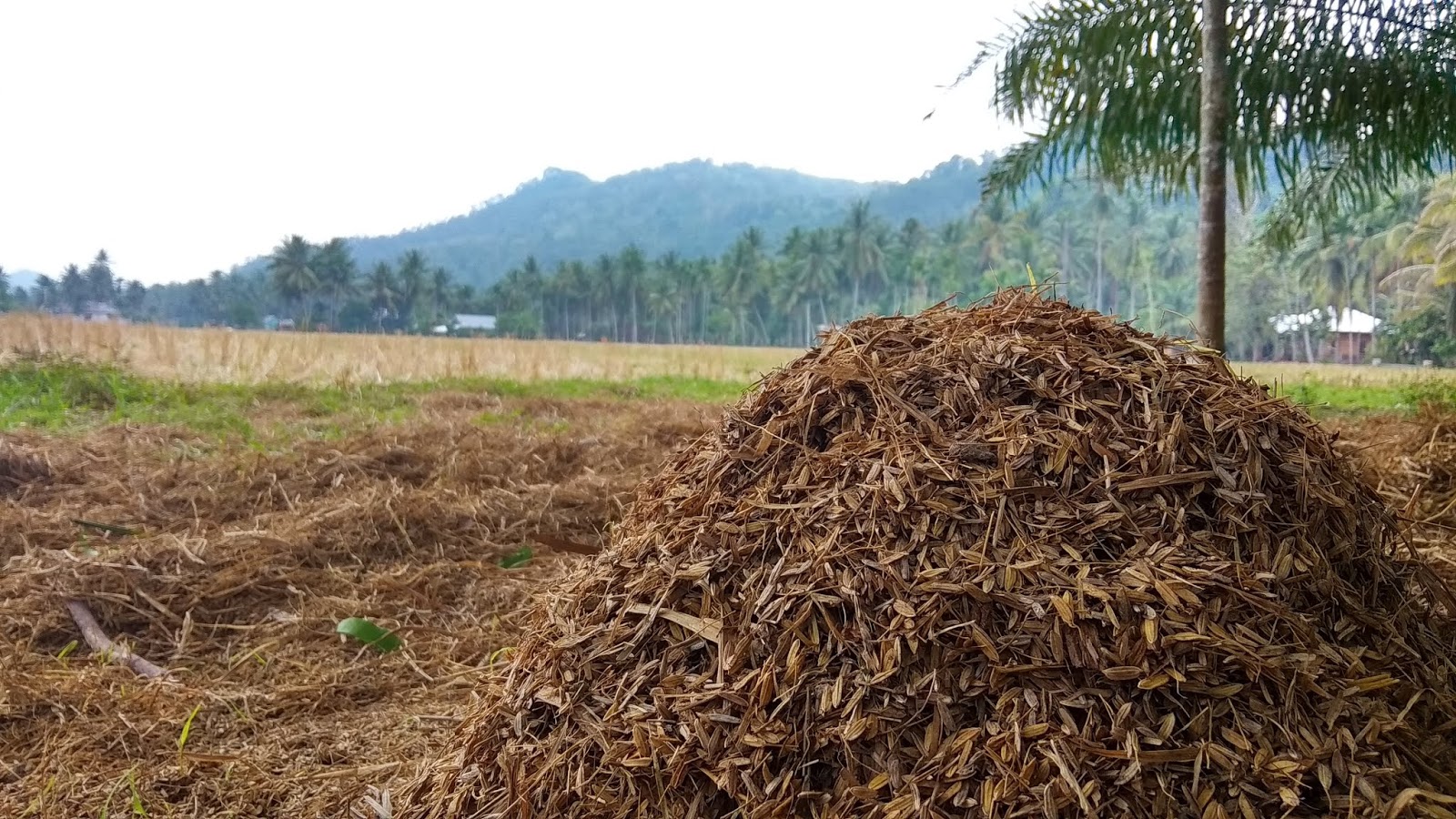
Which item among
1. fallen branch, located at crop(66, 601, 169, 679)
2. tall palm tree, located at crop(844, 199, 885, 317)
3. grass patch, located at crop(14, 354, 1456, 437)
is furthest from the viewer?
tall palm tree, located at crop(844, 199, 885, 317)

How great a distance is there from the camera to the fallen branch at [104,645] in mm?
2711

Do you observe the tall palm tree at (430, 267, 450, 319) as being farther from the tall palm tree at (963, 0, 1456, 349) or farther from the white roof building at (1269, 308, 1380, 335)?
the tall palm tree at (963, 0, 1456, 349)

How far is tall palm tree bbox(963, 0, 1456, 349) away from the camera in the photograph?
13.8 ft

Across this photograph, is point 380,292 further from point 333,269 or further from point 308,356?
point 308,356

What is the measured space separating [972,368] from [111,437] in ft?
21.6

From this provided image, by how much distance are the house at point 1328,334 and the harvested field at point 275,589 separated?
64.1 feet

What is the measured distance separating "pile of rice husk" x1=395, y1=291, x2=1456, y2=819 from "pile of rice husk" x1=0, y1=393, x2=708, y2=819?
0.73 meters

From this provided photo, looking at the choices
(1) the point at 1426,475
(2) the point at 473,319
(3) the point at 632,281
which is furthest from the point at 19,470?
(3) the point at 632,281

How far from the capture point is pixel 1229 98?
15.3ft

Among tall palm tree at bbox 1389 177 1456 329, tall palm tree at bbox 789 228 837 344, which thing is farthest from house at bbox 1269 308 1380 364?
tall palm tree at bbox 789 228 837 344

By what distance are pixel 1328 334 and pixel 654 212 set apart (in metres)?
89.0

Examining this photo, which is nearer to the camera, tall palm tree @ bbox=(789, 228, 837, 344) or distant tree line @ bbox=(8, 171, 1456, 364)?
distant tree line @ bbox=(8, 171, 1456, 364)

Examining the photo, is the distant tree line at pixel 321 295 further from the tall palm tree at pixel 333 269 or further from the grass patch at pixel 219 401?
the grass patch at pixel 219 401

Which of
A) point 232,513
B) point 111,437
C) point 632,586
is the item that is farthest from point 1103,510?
point 111,437
